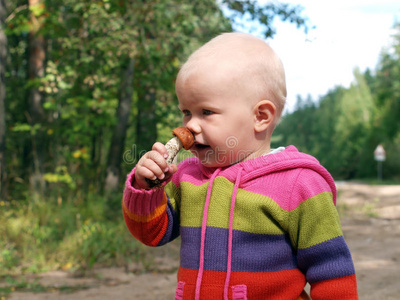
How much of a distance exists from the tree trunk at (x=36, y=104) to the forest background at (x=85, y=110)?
0.02 meters

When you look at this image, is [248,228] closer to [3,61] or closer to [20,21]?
[3,61]

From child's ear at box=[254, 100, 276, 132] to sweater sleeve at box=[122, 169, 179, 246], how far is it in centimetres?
42

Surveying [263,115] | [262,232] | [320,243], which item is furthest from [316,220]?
[263,115]

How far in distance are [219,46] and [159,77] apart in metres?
5.18

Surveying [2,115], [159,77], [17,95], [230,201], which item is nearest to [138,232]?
[230,201]

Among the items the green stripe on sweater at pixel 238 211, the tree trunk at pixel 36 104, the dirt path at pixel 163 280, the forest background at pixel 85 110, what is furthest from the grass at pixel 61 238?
the green stripe on sweater at pixel 238 211

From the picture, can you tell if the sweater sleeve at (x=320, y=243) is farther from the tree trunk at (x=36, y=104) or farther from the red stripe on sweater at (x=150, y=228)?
the tree trunk at (x=36, y=104)

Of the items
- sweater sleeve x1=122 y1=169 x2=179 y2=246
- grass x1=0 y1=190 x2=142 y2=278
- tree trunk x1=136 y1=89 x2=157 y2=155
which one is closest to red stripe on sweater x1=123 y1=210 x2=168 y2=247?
sweater sleeve x1=122 y1=169 x2=179 y2=246

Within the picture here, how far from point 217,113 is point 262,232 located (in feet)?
1.43

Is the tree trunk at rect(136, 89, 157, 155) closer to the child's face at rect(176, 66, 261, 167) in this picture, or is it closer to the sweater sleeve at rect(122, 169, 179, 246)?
the sweater sleeve at rect(122, 169, 179, 246)

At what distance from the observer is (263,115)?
164 cm

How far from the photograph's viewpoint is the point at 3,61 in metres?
5.87

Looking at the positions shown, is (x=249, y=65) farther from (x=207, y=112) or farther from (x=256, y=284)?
(x=256, y=284)

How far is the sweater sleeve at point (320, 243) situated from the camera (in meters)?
1.47
